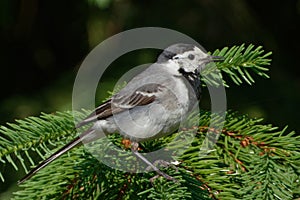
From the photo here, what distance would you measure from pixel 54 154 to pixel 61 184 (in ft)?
0.36

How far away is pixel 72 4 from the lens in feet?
12.0

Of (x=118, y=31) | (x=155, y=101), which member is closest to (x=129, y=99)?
(x=155, y=101)

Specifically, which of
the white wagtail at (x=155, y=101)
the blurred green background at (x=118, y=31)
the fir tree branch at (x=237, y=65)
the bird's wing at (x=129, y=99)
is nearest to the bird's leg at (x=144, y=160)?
the white wagtail at (x=155, y=101)

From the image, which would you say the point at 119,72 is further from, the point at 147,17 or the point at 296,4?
the point at 296,4

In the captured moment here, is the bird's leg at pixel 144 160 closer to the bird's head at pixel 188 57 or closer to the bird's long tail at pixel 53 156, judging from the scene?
the bird's long tail at pixel 53 156

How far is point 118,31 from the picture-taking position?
3.62 metres

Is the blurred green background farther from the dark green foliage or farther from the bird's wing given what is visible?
the dark green foliage

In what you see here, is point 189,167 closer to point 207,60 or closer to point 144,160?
point 144,160

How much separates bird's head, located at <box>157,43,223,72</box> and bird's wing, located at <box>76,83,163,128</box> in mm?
135

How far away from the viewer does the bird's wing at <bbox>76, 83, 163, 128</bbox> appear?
230cm

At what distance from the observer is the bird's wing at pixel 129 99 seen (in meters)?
2.30

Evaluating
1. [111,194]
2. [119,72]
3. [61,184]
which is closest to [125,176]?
[111,194]

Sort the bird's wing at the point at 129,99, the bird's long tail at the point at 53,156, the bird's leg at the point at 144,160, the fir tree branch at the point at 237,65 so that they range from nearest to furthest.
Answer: the bird's leg at the point at 144,160, the bird's long tail at the point at 53,156, the fir tree branch at the point at 237,65, the bird's wing at the point at 129,99

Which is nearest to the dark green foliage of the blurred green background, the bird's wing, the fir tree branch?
the fir tree branch
